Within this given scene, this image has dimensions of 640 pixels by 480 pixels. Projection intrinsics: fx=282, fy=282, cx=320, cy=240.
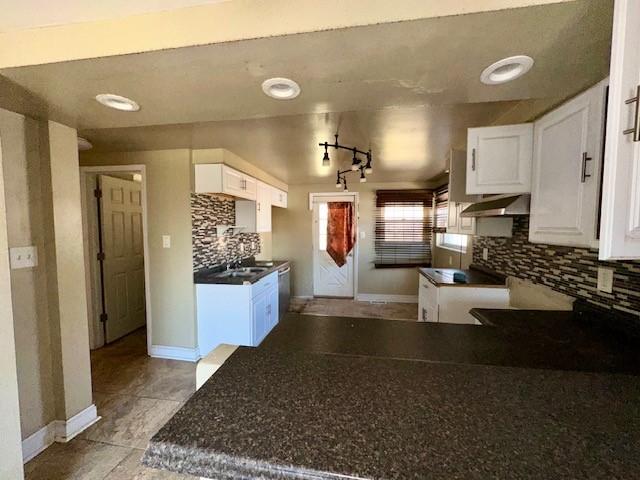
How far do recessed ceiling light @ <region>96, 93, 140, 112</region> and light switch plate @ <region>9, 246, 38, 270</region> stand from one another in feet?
3.38

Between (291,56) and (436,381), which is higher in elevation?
(291,56)

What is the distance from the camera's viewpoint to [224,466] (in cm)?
Result: 47

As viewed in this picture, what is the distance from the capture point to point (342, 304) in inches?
194

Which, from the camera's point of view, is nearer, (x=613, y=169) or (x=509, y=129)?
(x=613, y=169)

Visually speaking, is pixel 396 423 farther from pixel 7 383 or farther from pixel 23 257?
pixel 23 257

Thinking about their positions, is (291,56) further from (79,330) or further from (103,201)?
(103,201)

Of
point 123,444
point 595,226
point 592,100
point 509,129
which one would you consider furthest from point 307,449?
point 123,444

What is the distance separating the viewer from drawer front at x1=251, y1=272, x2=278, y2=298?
9.52 ft

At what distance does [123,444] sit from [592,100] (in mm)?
3062

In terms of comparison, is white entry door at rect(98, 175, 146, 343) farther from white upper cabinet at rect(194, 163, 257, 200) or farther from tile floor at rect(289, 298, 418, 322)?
tile floor at rect(289, 298, 418, 322)

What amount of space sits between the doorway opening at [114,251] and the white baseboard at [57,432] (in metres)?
1.04

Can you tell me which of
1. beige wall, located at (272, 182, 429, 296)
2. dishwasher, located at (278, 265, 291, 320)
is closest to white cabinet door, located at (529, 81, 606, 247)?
dishwasher, located at (278, 265, 291, 320)

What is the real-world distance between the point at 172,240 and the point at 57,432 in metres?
1.62

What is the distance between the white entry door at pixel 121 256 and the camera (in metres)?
3.24
